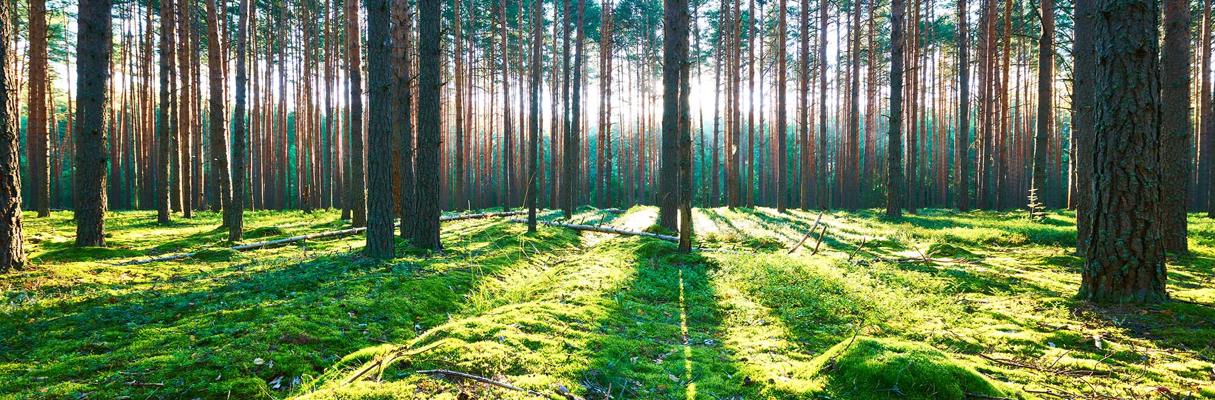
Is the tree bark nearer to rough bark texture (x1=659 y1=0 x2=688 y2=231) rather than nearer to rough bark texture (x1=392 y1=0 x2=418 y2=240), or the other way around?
rough bark texture (x1=392 y1=0 x2=418 y2=240)

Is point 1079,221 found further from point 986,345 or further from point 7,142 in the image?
point 7,142

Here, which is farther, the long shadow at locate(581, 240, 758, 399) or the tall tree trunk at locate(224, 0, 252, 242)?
the tall tree trunk at locate(224, 0, 252, 242)

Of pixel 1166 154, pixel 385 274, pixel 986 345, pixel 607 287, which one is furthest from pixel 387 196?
pixel 1166 154

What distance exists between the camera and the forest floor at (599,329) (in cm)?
299

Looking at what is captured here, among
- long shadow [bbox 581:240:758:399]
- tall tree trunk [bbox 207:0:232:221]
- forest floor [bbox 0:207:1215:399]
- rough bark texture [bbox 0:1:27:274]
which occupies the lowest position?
long shadow [bbox 581:240:758:399]

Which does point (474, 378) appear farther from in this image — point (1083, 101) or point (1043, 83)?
point (1043, 83)

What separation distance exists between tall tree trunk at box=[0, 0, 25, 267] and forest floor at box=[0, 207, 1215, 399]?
0.41 m

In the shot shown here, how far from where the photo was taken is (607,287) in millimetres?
6156

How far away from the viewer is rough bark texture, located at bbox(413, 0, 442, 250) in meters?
8.96

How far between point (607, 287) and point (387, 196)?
3904 mm

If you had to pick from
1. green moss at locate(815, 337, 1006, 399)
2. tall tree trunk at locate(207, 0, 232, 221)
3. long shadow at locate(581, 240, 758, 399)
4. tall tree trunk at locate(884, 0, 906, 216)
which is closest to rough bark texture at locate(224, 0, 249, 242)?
tall tree trunk at locate(207, 0, 232, 221)

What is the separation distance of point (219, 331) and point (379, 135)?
4334mm

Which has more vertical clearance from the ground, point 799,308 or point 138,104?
point 138,104

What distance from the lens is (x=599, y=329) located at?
4.46 meters
